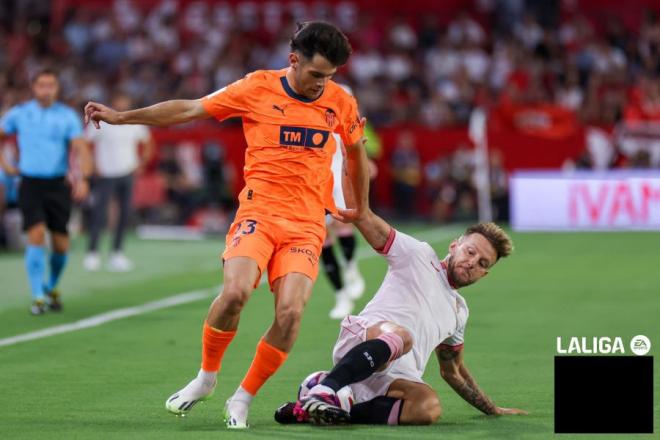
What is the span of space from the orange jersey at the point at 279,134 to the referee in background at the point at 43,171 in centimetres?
555

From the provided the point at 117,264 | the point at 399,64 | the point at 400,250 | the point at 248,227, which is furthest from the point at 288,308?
the point at 399,64

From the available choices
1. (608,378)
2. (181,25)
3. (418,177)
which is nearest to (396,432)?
(608,378)

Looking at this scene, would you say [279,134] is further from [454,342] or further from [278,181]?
[454,342]

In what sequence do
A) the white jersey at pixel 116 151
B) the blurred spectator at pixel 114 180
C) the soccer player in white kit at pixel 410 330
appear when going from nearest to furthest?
the soccer player in white kit at pixel 410 330, the blurred spectator at pixel 114 180, the white jersey at pixel 116 151

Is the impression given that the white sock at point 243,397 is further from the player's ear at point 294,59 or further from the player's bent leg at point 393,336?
the player's ear at point 294,59

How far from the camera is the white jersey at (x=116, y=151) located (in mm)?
18219

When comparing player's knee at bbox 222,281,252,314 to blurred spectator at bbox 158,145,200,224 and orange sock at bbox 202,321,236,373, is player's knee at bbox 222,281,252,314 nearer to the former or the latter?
orange sock at bbox 202,321,236,373

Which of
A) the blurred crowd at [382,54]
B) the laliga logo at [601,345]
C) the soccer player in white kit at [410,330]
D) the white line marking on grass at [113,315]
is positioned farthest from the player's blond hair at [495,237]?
the blurred crowd at [382,54]

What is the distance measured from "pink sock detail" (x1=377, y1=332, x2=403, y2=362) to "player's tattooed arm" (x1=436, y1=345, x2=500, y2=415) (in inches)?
16.7

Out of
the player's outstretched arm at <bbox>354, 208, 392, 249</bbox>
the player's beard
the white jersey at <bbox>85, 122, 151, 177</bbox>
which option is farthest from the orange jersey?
the white jersey at <bbox>85, 122, 151, 177</bbox>

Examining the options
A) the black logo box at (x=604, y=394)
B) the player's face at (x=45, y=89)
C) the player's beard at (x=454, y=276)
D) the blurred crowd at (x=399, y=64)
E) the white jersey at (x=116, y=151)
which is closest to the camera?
the black logo box at (x=604, y=394)

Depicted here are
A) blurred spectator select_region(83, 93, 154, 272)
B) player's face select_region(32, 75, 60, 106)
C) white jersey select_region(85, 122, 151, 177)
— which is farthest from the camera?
white jersey select_region(85, 122, 151, 177)

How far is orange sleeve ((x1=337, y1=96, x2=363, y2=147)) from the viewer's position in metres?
7.72

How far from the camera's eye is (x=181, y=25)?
3134 centimetres
